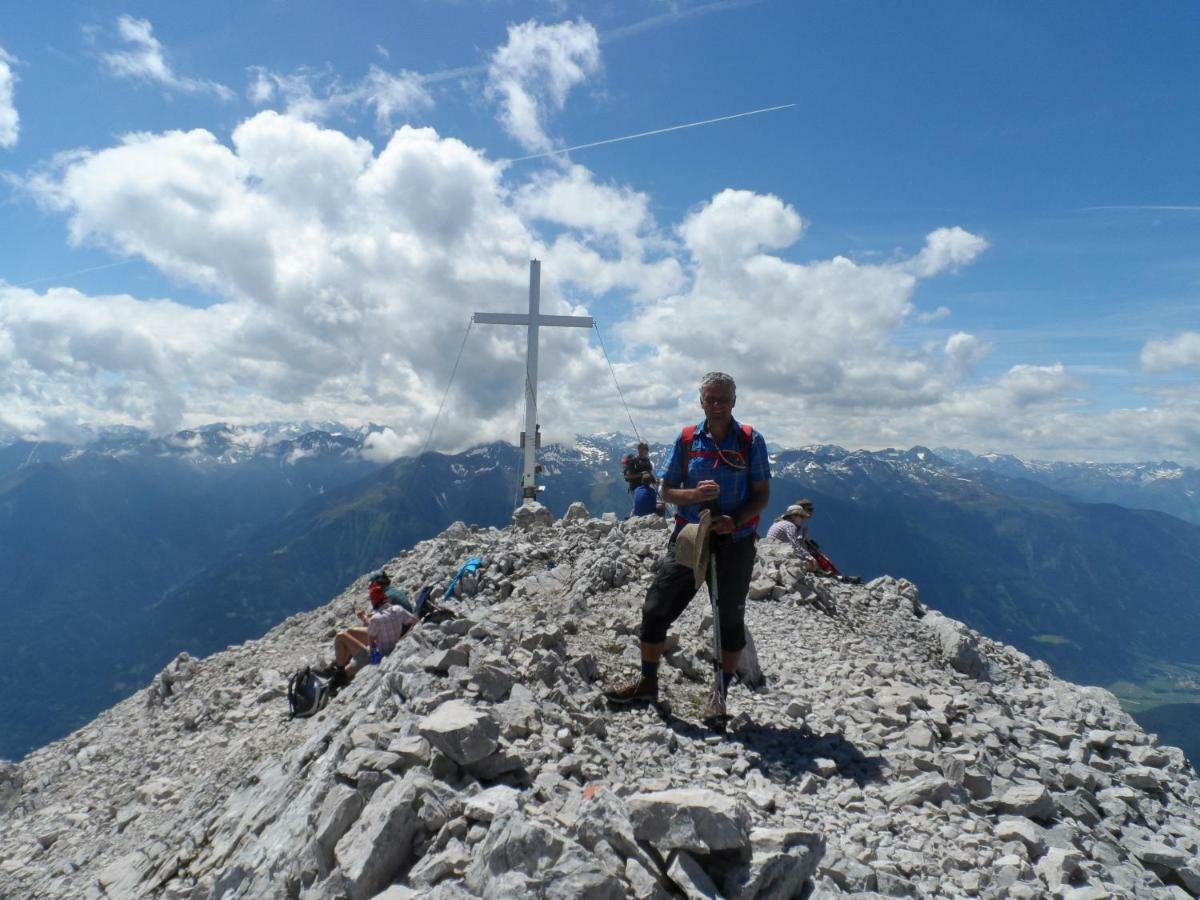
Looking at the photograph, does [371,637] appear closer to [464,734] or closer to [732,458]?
[464,734]

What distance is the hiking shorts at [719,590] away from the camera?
6977mm

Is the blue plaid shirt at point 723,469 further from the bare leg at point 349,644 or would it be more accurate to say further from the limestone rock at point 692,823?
the bare leg at point 349,644

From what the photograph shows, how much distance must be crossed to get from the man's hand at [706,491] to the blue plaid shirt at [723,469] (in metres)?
0.27

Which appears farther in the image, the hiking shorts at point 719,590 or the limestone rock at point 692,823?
the hiking shorts at point 719,590

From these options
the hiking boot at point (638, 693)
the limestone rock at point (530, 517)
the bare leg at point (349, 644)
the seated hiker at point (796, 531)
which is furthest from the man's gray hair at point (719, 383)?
the limestone rock at point (530, 517)

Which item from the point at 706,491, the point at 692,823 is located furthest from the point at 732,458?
the point at 692,823

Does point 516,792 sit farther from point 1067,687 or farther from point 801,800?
point 1067,687

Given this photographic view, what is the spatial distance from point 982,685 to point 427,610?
10.7 metres

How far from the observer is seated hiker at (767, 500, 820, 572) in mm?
14328

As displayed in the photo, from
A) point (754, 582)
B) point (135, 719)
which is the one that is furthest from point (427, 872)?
point (135, 719)

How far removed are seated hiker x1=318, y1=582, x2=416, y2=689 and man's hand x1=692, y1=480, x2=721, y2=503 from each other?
7.84 meters

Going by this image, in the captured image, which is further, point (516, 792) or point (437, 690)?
point (437, 690)

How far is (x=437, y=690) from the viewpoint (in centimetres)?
635

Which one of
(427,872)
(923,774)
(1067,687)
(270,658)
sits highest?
(427,872)
